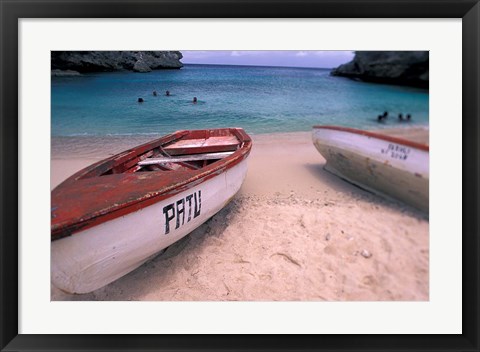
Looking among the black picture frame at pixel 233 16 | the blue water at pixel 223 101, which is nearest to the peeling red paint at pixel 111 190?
the blue water at pixel 223 101

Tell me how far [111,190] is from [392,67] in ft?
4.87

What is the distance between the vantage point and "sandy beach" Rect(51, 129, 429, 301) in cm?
146

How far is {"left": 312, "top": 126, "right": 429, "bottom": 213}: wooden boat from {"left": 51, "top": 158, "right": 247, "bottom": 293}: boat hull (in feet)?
2.61

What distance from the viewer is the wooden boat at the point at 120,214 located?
1.16m

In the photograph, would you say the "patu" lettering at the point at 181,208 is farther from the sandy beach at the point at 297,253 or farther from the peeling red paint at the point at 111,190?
the sandy beach at the point at 297,253

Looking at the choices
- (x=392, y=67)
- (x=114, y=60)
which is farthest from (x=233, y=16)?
(x=392, y=67)

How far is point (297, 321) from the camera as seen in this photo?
147 cm

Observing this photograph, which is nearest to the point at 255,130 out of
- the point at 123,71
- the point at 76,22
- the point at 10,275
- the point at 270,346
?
the point at 123,71

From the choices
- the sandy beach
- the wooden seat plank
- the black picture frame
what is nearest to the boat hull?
the sandy beach

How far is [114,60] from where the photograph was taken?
1.57 m

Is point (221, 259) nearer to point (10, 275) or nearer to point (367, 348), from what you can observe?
point (367, 348)

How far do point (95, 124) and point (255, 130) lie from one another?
1039 mm

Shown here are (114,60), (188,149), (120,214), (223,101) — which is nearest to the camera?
(120,214)

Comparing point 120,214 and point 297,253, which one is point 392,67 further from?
point 120,214
